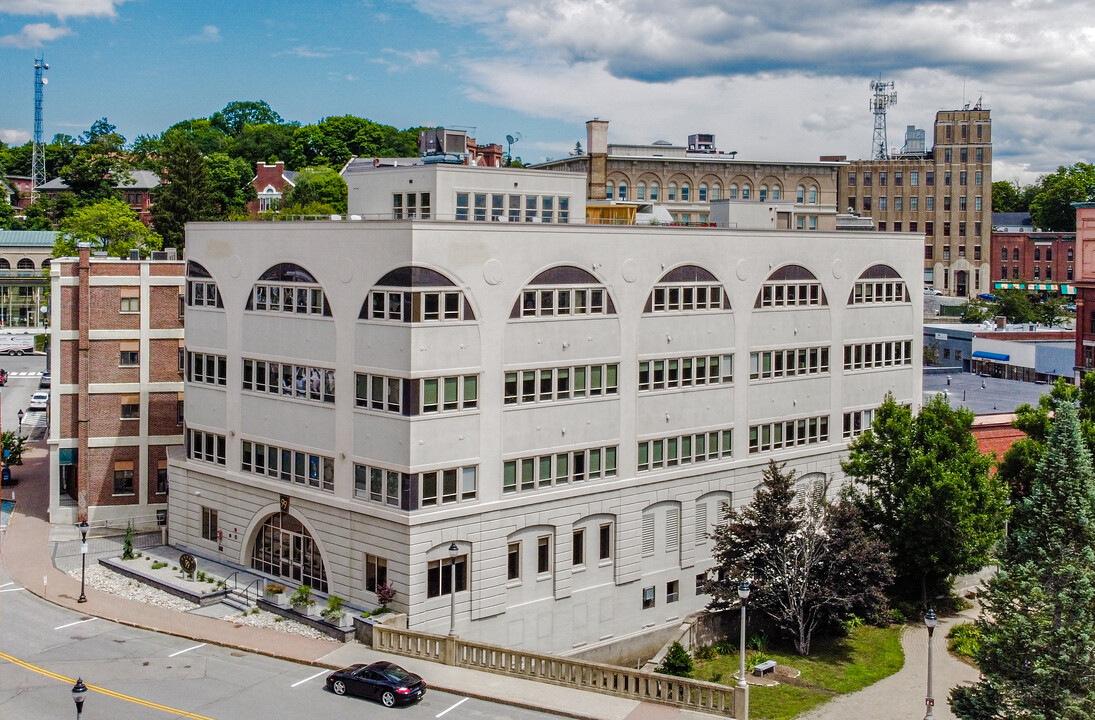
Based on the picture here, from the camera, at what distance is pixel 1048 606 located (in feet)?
114

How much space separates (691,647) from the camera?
50.4 meters

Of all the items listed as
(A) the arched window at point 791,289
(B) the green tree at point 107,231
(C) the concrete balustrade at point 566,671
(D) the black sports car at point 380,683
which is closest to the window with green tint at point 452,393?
(C) the concrete balustrade at point 566,671

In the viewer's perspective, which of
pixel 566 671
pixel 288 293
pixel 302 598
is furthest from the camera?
pixel 288 293

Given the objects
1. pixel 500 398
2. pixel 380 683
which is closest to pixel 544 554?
pixel 500 398

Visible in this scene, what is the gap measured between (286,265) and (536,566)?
17.1 meters

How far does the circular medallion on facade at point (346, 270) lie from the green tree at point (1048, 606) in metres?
26.7

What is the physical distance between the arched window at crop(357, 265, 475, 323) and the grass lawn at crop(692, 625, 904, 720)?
58.7 ft

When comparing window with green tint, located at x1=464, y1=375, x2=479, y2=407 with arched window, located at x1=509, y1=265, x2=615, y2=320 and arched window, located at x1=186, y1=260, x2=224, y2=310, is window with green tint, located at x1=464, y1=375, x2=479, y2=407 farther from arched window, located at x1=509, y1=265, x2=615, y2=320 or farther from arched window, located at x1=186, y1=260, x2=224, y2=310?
arched window, located at x1=186, y1=260, x2=224, y2=310

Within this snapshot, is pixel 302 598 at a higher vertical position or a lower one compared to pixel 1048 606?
lower

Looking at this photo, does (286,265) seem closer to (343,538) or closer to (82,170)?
(343,538)

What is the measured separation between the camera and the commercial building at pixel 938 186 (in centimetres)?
16462

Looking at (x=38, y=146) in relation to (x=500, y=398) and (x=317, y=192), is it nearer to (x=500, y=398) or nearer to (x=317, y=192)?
(x=317, y=192)

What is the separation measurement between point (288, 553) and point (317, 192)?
283 feet

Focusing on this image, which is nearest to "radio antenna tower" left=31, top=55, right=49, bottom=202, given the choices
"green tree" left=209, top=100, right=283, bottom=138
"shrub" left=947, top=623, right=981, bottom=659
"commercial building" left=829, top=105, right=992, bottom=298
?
"green tree" left=209, top=100, right=283, bottom=138
